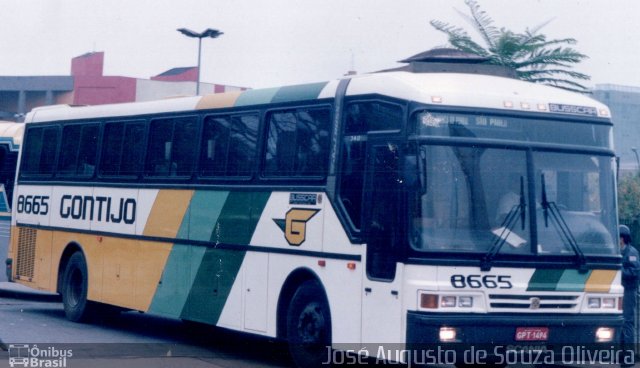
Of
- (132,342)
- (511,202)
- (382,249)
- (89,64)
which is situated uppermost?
(89,64)

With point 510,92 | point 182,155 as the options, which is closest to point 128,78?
point 182,155

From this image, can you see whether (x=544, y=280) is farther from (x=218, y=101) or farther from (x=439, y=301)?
(x=218, y=101)

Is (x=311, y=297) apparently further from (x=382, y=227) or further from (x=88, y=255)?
(x=88, y=255)

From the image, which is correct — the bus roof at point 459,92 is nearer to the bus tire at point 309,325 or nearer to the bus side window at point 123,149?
the bus tire at point 309,325

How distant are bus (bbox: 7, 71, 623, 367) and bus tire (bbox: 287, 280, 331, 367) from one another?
2 centimetres

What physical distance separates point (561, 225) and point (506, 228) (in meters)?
A: 0.70

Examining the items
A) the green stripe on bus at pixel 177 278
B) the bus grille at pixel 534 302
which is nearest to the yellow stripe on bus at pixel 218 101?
the green stripe on bus at pixel 177 278

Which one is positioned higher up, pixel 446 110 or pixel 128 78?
pixel 128 78

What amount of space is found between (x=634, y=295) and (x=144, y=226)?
23.6 feet

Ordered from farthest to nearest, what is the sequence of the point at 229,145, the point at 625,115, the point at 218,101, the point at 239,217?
the point at 625,115
the point at 218,101
the point at 229,145
the point at 239,217

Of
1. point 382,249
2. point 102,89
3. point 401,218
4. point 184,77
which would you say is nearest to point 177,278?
point 382,249

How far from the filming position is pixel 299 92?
13172mm

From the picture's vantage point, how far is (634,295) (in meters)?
14.4

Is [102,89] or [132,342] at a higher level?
[102,89]
